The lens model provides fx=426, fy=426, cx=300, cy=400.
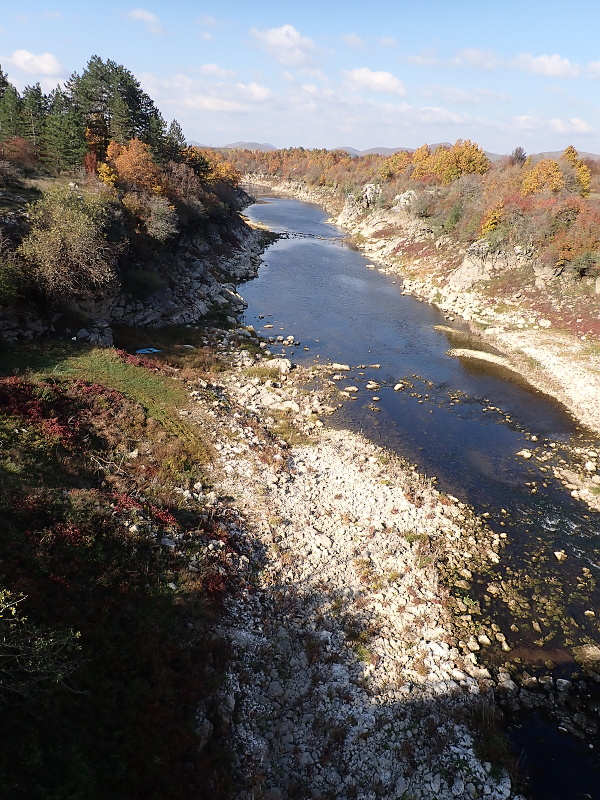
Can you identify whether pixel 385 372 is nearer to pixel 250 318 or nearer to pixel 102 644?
pixel 250 318

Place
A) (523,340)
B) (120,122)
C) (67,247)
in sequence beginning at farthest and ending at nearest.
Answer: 1. (120,122)
2. (523,340)
3. (67,247)

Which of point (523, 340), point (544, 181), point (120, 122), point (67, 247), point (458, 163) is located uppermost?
point (458, 163)

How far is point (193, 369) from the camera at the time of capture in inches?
1331

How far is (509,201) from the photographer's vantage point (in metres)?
63.1

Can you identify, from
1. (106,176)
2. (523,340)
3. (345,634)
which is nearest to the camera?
(345,634)

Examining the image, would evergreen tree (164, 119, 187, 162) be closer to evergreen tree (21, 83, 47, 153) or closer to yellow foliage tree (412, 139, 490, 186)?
evergreen tree (21, 83, 47, 153)

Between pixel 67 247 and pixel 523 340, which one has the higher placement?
pixel 67 247

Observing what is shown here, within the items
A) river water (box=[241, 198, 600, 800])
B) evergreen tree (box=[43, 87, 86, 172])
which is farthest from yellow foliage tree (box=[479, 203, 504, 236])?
evergreen tree (box=[43, 87, 86, 172])

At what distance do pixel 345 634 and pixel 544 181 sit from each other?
252ft

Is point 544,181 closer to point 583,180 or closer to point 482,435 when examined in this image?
point 583,180

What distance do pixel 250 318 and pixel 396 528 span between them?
114 ft

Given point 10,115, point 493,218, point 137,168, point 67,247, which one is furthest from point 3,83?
point 493,218

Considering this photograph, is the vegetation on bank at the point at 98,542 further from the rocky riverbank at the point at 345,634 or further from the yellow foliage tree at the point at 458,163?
the yellow foliage tree at the point at 458,163

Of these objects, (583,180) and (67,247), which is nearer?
(67,247)
